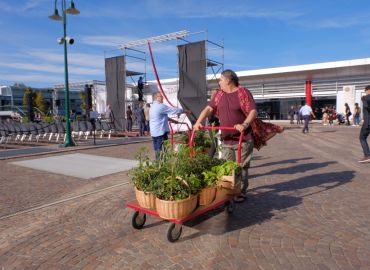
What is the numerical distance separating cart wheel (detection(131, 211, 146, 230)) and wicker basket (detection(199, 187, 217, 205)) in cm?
83

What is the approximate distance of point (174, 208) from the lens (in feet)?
11.0

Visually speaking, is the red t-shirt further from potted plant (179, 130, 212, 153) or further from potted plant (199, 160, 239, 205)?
potted plant (179, 130, 212, 153)

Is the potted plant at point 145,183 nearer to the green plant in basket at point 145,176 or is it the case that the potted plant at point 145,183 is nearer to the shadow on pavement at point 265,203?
the green plant in basket at point 145,176

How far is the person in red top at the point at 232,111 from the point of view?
4.43m

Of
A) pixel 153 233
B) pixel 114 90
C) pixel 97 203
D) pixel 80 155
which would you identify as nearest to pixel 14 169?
pixel 80 155

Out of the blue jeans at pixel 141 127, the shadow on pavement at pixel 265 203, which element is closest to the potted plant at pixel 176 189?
the shadow on pavement at pixel 265 203

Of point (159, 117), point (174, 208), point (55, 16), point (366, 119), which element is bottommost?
point (174, 208)

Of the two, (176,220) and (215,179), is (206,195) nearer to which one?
(215,179)

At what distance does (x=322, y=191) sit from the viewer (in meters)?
5.66

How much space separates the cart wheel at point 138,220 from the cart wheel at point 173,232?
23.3 inches

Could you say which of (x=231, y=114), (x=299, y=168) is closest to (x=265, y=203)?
(x=231, y=114)

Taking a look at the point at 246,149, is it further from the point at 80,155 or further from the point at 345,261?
the point at 80,155

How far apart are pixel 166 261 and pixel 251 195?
2.64 m

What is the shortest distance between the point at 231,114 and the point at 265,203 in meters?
1.55
